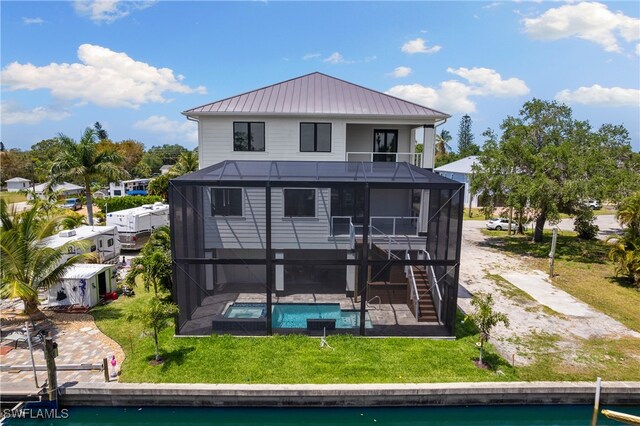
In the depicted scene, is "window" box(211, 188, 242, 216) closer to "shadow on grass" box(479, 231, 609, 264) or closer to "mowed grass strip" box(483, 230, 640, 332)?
"mowed grass strip" box(483, 230, 640, 332)

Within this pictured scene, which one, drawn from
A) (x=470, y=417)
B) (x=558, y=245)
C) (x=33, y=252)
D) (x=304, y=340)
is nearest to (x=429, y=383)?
(x=470, y=417)

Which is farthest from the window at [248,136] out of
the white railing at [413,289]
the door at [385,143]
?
the white railing at [413,289]

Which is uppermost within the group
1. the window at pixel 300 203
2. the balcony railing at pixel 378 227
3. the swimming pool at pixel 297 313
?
the window at pixel 300 203

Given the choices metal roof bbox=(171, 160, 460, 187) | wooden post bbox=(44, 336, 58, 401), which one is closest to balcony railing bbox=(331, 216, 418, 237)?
metal roof bbox=(171, 160, 460, 187)

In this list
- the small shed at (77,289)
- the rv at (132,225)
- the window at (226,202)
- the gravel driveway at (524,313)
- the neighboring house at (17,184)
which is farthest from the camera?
the neighboring house at (17,184)

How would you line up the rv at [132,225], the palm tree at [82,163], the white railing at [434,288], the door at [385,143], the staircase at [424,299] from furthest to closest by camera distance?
the palm tree at [82,163], the rv at [132,225], the door at [385,143], the staircase at [424,299], the white railing at [434,288]

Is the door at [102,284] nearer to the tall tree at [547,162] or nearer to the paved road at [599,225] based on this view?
the tall tree at [547,162]
